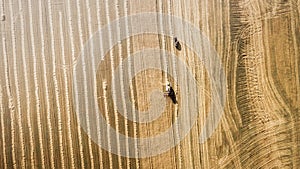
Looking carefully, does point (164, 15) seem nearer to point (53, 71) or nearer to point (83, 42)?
point (83, 42)

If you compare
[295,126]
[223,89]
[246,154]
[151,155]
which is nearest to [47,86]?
[151,155]

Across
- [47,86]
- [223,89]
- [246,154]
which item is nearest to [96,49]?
[47,86]

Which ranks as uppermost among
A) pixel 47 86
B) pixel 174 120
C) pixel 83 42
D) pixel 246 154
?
pixel 83 42

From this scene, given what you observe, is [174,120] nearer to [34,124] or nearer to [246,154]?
[246,154]

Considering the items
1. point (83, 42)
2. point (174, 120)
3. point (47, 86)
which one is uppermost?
point (83, 42)

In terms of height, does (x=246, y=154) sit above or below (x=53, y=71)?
below

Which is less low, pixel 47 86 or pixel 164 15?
pixel 164 15
